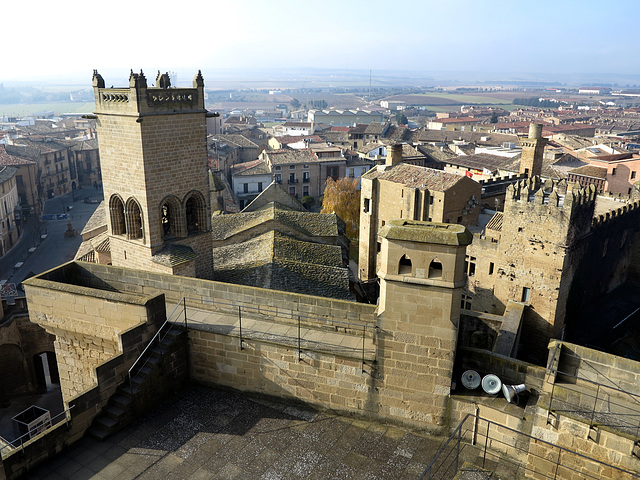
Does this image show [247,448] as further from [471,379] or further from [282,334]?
[471,379]

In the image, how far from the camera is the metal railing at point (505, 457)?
34.6ft

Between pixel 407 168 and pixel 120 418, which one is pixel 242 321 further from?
pixel 407 168

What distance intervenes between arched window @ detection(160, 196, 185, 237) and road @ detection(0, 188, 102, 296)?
2487 cm

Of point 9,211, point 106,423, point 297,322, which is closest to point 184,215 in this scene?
point 297,322

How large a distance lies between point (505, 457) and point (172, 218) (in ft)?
46.9

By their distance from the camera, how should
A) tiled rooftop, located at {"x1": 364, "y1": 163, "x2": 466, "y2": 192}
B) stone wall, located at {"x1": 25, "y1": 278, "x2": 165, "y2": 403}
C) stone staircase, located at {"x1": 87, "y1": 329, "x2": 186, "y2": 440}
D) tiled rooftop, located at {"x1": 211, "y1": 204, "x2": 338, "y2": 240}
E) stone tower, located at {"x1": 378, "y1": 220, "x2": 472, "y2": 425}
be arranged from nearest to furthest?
1. stone tower, located at {"x1": 378, "y1": 220, "x2": 472, "y2": 425}
2. stone staircase, located at {"x1": 87, "y1": 329, "x2": 186, "y2": 440}
3. stone wall, located at {"x1": 25, "y1": 278, "x2": 165, "y2": 403}
4. tiled rooftop, located at {"x1": 211, "y1": 204, "x2": 338, "y2": 240}
5. tiled rooftop, located at {"x1": 364, "y1": 163, "x2": 466, "y2": 192}

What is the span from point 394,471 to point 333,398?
7.66 ft

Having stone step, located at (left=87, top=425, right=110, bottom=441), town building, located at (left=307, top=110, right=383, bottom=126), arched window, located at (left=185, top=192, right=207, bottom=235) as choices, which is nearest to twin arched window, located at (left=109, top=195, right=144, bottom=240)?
arched window, located at (left=185, top=192, right=207, bottom=235)

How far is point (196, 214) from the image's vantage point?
2102 centimetres

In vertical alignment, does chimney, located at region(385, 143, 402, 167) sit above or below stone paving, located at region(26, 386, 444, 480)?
above

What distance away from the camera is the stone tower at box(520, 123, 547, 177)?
A: 42.8m

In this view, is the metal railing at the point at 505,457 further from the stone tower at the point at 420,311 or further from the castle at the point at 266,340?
the stone tower at the point at 420,311

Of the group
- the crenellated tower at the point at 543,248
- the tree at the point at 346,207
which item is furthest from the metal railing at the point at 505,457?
the tree at the point at 346,207

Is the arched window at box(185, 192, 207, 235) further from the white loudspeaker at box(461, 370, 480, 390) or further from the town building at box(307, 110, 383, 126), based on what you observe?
the town building at box(307, 110, 383, 126)
